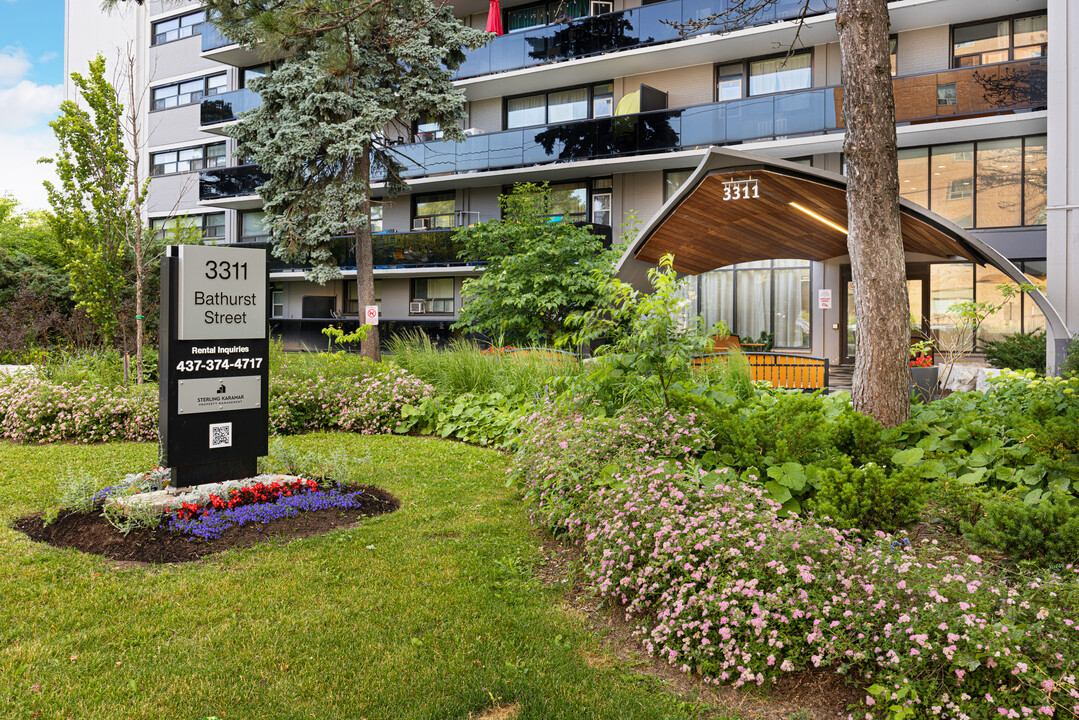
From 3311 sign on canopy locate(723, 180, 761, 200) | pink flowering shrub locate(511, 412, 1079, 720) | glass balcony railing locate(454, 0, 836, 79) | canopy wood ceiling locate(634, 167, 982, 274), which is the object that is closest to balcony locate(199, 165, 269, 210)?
glass balcony railing locate(454, 0, 836, 79)

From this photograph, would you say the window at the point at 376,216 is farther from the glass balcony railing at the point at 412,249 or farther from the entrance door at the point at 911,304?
the entrance door at the point at 911,304

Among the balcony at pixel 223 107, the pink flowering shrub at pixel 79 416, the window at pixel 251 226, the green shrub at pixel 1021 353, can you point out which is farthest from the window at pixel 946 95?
the window at pixel 251 226

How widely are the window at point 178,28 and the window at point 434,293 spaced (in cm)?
1588

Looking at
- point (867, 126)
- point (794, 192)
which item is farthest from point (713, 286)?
point (867, 126)

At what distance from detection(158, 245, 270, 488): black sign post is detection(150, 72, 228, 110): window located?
96.6 feet

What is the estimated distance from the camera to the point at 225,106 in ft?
94.7

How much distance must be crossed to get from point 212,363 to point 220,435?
64 cm

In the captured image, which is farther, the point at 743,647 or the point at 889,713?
the point at 743,647

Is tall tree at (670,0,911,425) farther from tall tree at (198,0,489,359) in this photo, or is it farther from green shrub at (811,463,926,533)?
tall tree at (198,0,489,359)

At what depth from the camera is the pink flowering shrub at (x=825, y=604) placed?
9.39ft

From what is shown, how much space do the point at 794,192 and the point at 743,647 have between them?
8.96 m

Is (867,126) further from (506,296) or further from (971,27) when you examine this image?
(971,27)

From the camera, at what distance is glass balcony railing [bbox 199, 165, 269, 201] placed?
28.4 metres

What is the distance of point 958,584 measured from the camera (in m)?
3.26
